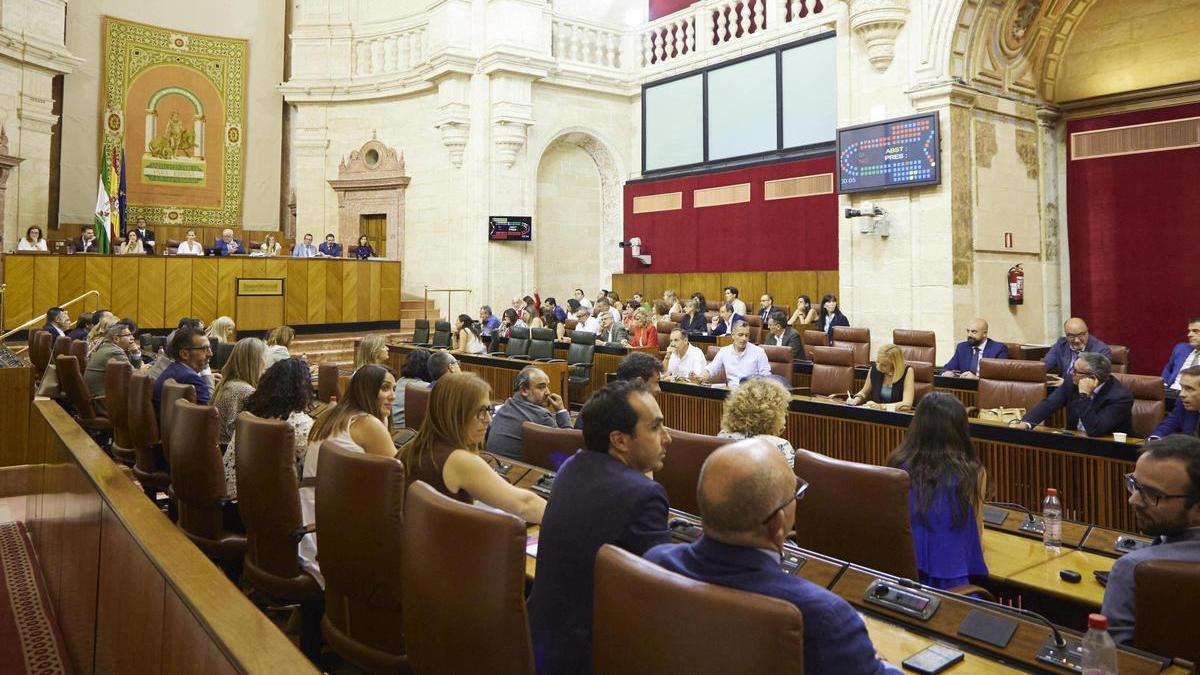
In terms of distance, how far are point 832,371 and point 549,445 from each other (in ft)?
12.4

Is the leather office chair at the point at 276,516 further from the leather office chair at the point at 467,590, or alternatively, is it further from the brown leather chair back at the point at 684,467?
the brown leather chair back at the point at 684,467

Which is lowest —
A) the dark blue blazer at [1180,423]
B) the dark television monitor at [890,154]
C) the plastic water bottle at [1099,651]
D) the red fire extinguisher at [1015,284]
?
the plastic water bottle at [1099,651]

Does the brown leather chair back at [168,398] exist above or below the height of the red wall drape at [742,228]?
below

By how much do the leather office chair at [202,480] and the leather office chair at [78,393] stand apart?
2.83 m

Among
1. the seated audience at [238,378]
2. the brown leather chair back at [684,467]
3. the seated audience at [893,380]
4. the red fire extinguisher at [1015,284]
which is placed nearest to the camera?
the brown leather chair back at [684,467]

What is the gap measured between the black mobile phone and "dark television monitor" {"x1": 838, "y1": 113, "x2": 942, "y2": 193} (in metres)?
7.33

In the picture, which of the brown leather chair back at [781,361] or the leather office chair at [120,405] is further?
the brown leather chair back at [781,361]

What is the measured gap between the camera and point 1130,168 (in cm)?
874

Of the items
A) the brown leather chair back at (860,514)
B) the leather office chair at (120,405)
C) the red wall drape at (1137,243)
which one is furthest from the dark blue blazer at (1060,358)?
the leather office chair at (120,405)

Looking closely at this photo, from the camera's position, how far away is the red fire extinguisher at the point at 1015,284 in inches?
339

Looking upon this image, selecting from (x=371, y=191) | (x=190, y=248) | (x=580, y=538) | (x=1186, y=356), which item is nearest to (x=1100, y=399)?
(x=1186, y=356)

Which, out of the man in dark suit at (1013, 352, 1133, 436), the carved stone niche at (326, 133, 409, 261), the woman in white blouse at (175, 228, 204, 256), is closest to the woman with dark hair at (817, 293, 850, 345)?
the man in dark suit at (1013, 352, 1133, 436)

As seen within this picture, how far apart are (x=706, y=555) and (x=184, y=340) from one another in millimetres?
4281

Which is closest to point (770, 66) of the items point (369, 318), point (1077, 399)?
point (369, 318)
